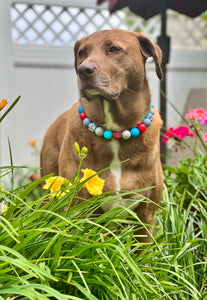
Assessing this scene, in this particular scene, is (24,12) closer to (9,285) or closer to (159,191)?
(159,191)

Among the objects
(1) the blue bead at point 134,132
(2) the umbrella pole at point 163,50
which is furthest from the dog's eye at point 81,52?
(2) the umbrella pole at point 163,50

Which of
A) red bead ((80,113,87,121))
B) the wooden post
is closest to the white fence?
the wooden post

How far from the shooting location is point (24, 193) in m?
1.58

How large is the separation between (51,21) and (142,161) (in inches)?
140

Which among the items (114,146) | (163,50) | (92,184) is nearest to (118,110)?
(114,146)

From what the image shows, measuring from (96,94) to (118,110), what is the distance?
213mm

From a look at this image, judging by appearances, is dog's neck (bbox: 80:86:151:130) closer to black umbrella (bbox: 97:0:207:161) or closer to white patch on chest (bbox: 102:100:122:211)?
white patch on chest (bbox: 102:100:122:211)

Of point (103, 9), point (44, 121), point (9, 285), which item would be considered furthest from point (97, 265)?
point (103, 9)

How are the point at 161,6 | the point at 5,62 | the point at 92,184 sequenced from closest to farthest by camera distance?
the point at 92,184 < the point at 161,6 < the point at 5,62

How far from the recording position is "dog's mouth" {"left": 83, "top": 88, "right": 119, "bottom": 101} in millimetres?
1957

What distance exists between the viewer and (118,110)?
2.20 metres

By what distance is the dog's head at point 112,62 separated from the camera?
1.92 metres

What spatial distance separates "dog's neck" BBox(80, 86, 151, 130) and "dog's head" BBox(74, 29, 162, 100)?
52mm

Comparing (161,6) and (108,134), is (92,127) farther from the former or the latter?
(161,6)
